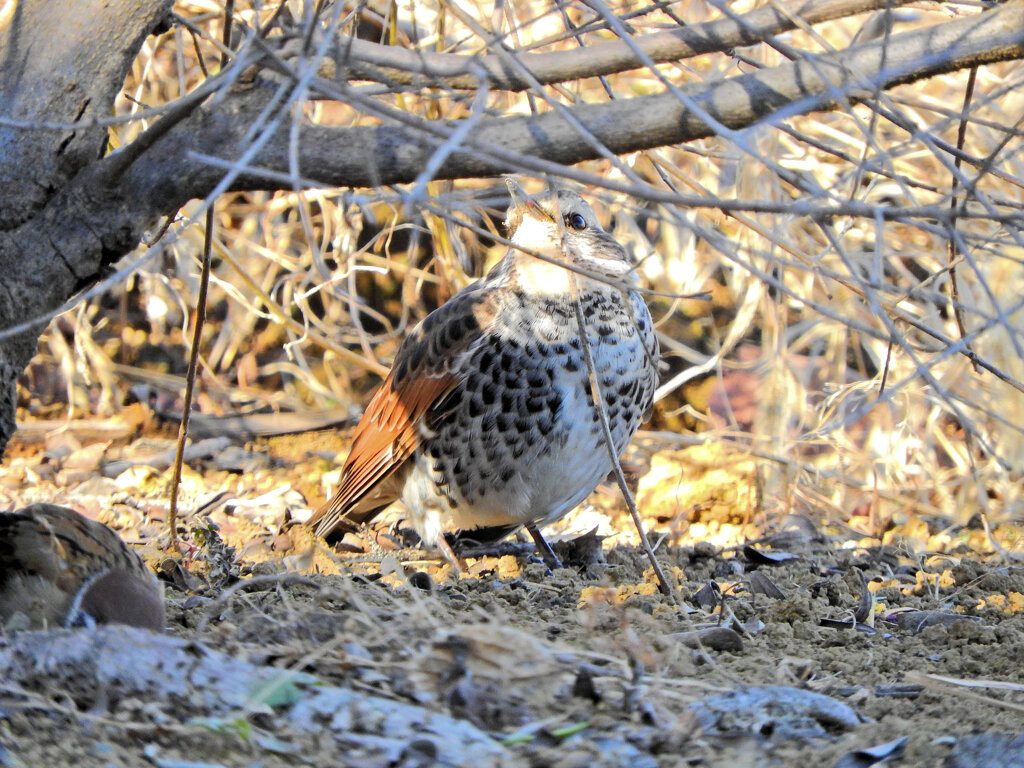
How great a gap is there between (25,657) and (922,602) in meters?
2.31

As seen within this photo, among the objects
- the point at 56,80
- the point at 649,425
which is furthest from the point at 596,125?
the point at 649,425

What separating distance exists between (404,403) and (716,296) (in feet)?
9.99

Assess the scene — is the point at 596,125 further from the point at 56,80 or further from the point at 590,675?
the point at 56,80

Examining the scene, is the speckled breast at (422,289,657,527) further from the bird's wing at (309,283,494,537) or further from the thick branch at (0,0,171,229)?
the thick branch at (0,0,171,229)

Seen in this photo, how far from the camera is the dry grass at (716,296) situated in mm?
4773

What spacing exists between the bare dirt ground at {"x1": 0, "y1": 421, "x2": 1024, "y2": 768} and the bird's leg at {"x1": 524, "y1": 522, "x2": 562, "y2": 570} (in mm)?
232

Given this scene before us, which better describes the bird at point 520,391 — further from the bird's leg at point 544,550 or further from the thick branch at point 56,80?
the thick branch at point 56,80

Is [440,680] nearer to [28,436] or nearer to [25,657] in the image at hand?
[25,657]

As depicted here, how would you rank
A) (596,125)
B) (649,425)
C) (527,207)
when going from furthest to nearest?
(649,425) → (527,207) → (596,125)

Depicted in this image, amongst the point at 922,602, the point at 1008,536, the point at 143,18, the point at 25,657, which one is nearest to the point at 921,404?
Answer: the point at 1008,536

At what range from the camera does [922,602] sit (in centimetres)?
322

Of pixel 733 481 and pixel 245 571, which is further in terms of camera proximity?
pixel 733 481

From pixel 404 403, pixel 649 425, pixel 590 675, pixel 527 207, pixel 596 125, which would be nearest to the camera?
pixel 590 675

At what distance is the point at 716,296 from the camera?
21.5ft
